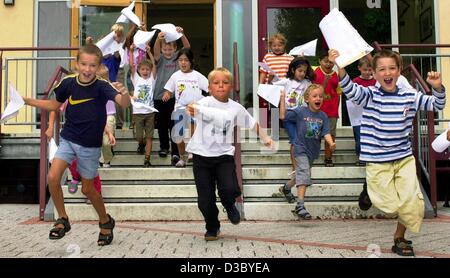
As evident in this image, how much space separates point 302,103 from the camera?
21.2 feet

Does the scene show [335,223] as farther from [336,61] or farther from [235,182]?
[336,61]

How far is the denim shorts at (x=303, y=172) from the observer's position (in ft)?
18.0

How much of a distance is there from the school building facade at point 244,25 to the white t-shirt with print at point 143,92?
8.48 ft

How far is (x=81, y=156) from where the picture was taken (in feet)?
14.2

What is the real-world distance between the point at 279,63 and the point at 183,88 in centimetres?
160

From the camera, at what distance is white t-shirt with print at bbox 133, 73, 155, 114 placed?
21.9ft

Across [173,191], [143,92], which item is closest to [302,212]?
[173,191]

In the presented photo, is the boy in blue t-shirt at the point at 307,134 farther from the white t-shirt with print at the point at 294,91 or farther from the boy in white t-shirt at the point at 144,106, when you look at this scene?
the boy in white t-shirt at the point at 144,106

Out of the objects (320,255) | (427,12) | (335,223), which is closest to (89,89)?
(320,255)

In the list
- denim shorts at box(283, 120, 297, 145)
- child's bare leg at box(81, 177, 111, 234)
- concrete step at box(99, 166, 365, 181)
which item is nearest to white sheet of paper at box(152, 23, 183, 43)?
concrete step at box(99, 166, 365, 181)

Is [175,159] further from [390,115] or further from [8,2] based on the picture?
[8,2]

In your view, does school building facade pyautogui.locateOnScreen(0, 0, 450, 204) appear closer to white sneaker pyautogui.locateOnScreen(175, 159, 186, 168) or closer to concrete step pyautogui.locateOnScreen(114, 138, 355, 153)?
concrete step pyautogui.locateOnScreen(114, 138, 355, 153)

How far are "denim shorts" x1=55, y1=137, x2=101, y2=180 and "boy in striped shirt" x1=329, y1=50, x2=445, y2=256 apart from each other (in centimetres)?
223
